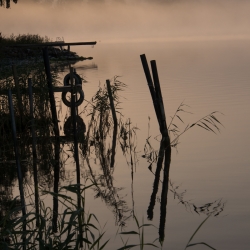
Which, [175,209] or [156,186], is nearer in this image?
[175,209]

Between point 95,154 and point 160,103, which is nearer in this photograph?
point 160,103

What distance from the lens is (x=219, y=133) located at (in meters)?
19.4

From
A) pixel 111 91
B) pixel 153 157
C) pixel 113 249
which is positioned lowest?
pixel 113 249

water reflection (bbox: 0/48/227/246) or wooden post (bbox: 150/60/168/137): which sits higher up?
wooden post (bbox: 150/60/168/137)

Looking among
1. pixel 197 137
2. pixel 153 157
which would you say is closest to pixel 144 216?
pixel 153 157

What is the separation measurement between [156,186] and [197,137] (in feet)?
18.1

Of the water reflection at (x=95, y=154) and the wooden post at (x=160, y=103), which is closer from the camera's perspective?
the water reflection at (x=95, y=154)

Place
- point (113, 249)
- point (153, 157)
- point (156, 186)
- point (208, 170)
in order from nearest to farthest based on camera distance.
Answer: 1. point (113, 249)
2. point (156, 186)
3. point (208, 170)
4. point (153, 157)

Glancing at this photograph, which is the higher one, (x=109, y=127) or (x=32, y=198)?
(x=109, y=127)

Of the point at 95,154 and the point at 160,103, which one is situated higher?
the point at 160,103

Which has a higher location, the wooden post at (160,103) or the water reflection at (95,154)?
the wooden post at (160,103)

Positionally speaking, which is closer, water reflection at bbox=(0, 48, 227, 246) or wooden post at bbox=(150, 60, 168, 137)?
water reflection at bbox=(0, 48, 227, 246)

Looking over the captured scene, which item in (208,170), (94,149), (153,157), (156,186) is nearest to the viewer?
(156,186)

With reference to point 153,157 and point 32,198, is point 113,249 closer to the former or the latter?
point 32,198
